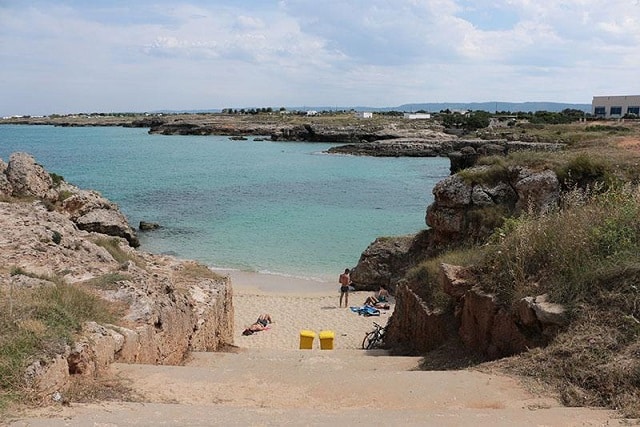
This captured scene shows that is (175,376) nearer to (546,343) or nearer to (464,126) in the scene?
(546,343)

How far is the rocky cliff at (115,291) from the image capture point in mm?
7180

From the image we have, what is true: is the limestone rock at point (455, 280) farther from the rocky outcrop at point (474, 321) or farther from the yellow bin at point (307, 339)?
the yellow bin at point (307, 339)

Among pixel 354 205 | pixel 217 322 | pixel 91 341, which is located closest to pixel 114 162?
pixel 354 205

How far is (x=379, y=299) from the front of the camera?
2178cm

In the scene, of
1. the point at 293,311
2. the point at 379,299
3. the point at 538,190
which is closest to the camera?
the point at 538,190

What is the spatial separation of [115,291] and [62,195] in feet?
74.5

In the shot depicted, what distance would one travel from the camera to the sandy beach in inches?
690

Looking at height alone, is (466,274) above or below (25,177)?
below

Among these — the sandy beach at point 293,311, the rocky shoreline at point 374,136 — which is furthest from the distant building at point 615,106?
the sandy beach at point 293,311

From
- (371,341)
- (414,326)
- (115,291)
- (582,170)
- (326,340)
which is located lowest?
(371,341)

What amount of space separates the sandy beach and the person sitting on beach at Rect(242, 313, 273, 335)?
190 millimetres

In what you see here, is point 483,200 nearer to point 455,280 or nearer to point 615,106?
point 455,280


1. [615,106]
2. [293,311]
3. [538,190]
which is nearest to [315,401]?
[538,190]

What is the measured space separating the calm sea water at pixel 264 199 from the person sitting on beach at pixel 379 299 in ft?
13.1
